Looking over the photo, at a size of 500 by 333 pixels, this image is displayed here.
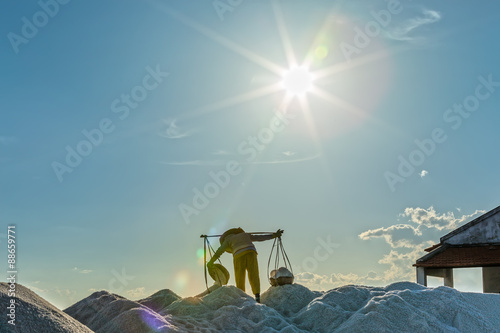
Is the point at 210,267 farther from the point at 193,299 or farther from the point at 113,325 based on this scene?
the point at 113,325

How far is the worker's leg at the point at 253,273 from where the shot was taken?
10359mm

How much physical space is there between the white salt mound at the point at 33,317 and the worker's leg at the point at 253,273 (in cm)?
516

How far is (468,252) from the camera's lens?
50.8 feet

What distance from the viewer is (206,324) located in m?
7.39

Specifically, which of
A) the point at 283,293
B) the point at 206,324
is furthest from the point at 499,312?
the point at 206,324

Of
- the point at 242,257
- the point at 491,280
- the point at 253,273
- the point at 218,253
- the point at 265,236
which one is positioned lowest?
the point at 253,273

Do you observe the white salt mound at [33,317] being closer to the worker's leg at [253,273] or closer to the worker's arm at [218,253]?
the worker's leg at [253,273]

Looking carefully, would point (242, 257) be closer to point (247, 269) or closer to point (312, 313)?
point (247, 269)

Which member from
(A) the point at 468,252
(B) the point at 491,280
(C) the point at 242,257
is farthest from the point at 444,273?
(C) the point at 242,257

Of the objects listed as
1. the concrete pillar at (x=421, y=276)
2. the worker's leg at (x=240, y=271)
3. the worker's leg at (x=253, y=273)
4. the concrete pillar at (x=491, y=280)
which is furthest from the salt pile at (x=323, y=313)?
the concrete pillar at (x=491, y=280)

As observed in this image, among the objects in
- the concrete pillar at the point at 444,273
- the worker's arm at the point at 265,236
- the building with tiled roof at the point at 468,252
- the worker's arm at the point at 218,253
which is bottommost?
the worker's arm at the point at 218,253

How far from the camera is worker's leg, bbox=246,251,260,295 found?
1036 cm

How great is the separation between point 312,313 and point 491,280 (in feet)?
34.0

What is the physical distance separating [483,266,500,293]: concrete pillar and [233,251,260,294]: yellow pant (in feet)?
30.9
